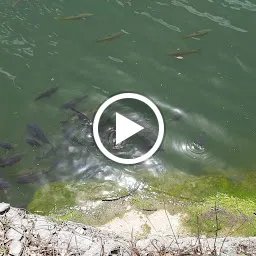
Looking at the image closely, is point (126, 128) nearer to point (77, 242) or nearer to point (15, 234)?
point (77, 242)

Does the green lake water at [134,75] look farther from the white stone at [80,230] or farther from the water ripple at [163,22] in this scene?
the white stone at [80,230]

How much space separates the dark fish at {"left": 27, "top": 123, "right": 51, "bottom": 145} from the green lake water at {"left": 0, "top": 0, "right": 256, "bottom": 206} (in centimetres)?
16

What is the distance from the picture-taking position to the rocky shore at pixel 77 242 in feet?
20.1

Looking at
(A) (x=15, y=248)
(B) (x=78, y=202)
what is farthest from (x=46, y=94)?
(A) (x=15, y=248)

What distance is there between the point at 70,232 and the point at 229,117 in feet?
14.8

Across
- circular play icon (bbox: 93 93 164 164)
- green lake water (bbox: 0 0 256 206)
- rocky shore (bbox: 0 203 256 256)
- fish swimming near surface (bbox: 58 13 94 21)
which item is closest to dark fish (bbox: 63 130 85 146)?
green lake water (bbox: 0 0 256 206)

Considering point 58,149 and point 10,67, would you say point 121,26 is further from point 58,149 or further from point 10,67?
point 58,149

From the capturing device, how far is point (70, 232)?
657 cm

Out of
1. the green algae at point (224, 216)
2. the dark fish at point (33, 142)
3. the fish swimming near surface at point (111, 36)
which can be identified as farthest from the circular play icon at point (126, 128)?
the fish swimming near surface at point (111, 36)

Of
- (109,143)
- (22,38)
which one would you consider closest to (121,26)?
(22,38)

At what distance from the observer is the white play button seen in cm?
900

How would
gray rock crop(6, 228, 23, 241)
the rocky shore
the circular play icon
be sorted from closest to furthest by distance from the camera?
the rocky shore → gray rock crop(6, 228, 23, 241) → the circular play icon

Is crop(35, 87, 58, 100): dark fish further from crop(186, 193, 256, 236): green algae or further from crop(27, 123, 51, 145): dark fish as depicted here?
crop(186, 193, 256, 236): green algae

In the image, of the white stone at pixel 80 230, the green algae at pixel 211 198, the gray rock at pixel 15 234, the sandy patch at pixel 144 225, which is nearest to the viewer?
the gray rock at pixel 15 234
